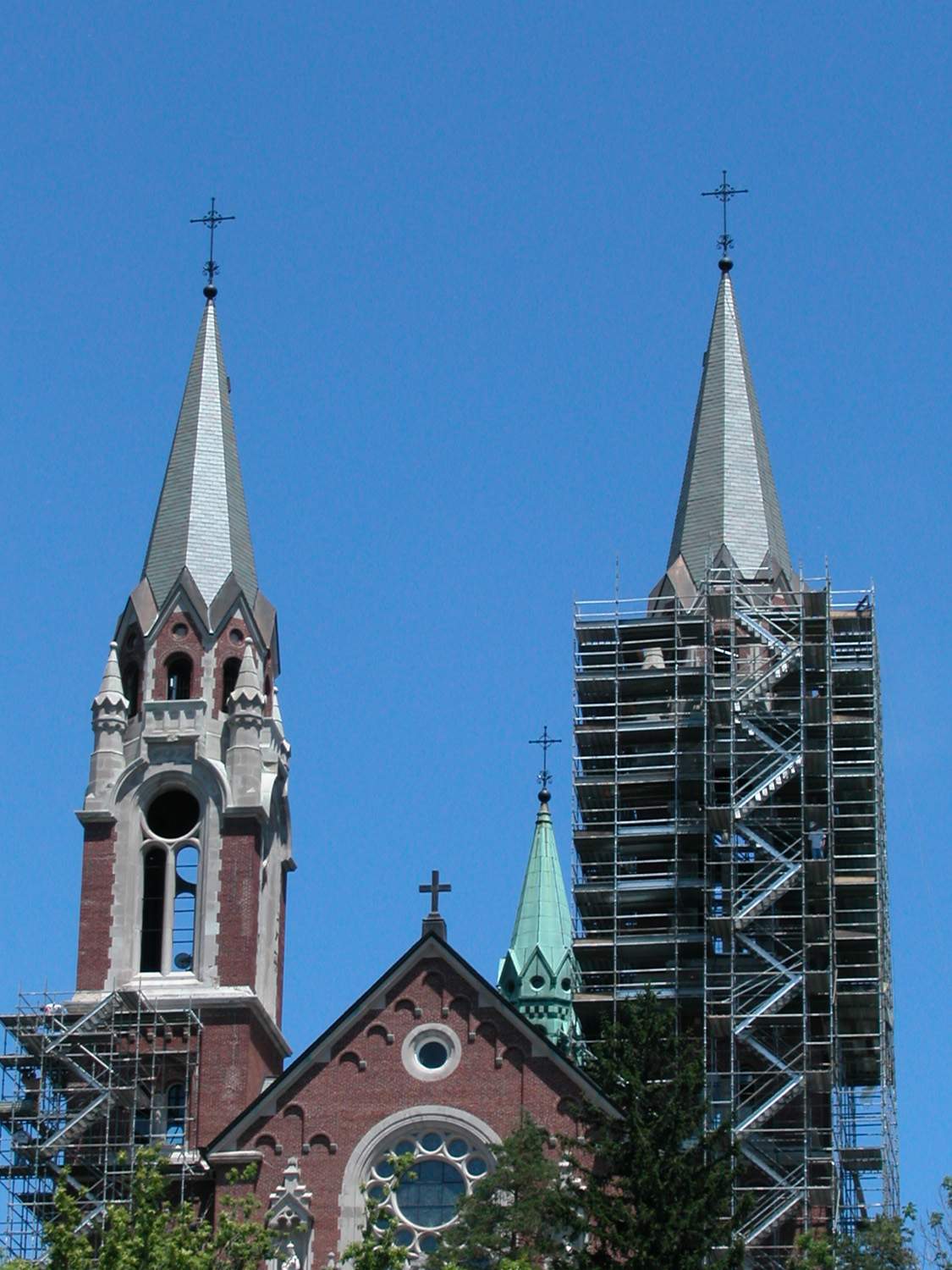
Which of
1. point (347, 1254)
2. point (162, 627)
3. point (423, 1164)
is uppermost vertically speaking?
point (162, 627)

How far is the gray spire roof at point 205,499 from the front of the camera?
73562 mm

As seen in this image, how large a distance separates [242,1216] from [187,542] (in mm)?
17131

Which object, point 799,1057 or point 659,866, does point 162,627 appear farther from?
point 799,1057

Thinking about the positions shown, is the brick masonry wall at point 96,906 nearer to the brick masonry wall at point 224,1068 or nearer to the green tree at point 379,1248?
the brick masonry wall at point 224,1068

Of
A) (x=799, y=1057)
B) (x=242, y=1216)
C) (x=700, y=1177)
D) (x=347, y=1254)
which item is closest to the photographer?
(x=347, y=1254)

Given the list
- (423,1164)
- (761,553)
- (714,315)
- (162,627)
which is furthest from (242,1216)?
(714,315)

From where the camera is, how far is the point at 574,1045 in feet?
230

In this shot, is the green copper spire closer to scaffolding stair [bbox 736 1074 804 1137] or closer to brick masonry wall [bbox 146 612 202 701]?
brick masonry wall [bbox 146 612 202 701]

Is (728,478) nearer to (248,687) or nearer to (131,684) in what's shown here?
(248,687)

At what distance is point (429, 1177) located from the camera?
63.7 meters

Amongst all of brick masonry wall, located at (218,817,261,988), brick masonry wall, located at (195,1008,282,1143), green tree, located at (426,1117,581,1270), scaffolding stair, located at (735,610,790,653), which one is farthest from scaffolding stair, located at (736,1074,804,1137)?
brick masonry wall, located at (218,817,261,988)

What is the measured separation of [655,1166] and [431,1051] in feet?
30.4

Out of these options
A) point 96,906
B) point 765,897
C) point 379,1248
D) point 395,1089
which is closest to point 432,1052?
point 395,1089

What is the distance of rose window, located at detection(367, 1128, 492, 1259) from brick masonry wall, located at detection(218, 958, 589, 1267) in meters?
0.56
